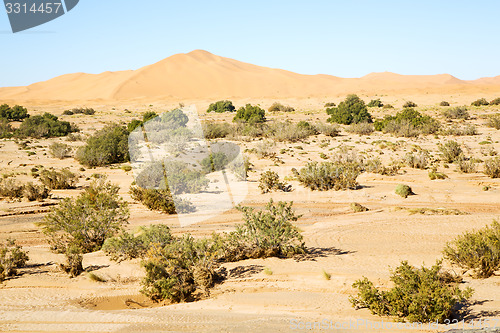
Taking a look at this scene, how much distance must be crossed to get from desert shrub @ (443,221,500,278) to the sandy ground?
0.35 meters

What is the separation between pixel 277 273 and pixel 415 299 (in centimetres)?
286

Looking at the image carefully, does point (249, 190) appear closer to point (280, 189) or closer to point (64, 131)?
point (280, 189)

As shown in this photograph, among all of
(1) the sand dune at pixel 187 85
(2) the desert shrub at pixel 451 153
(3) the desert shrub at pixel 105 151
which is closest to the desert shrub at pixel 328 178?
(2) the desert shrub at pixel 451 153

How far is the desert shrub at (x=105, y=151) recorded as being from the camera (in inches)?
810

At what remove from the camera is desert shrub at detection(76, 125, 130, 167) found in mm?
20562

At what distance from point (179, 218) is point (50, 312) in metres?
6.56

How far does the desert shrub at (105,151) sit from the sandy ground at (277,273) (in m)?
5.02

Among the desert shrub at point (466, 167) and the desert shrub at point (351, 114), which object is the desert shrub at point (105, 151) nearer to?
the desert shrub at point (466, 167)

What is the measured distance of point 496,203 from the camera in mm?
13555

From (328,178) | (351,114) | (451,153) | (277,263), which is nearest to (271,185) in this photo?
(328,178)

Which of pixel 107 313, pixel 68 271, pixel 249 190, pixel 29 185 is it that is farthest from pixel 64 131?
pixel 107 313

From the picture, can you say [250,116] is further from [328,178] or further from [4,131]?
[328,178]

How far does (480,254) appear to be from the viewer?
7.34m

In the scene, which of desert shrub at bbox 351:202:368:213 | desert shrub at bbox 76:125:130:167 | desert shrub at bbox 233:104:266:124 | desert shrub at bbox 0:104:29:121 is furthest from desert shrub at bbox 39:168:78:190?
desert shrub at bbox 0:104:29:121
